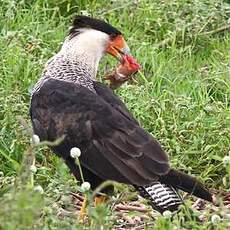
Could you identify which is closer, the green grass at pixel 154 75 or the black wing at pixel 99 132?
the black wing at pixel 99 132

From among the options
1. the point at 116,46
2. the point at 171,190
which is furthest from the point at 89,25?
the point at 171,190

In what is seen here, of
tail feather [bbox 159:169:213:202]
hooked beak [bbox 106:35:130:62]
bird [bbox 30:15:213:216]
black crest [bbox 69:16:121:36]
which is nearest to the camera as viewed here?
tail feather [bbox 159:169:213:202]

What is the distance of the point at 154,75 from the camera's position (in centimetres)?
661

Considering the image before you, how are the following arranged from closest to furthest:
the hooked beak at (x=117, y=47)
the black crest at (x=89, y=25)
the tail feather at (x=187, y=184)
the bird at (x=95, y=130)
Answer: the tail feather at (x=187, y=184) < the bird at (x=95, y=130) < the black crest at (x=89, y=25) < the hooked beak at (x=117, y=47)

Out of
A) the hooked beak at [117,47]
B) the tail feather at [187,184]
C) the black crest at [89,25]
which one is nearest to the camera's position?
the tail feather at [187,184]

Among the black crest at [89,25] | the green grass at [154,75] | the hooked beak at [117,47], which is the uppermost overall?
the black crest at [89,25]

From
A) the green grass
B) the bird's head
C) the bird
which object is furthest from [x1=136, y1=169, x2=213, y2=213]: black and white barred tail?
the bird's head

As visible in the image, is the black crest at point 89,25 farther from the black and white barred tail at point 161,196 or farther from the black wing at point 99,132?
the black and white barred tail at point 161,196

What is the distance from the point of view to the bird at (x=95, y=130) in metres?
4.58

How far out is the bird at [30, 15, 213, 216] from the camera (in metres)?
4.58

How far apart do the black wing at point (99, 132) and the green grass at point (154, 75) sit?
A: 0.19 meters

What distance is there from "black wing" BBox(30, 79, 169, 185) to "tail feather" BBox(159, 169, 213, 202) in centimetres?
4

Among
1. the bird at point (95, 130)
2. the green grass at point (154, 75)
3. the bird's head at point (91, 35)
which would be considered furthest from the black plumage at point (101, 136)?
the bird's head at point (91, 35)

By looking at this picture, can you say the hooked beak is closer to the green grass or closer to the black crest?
the black crest
